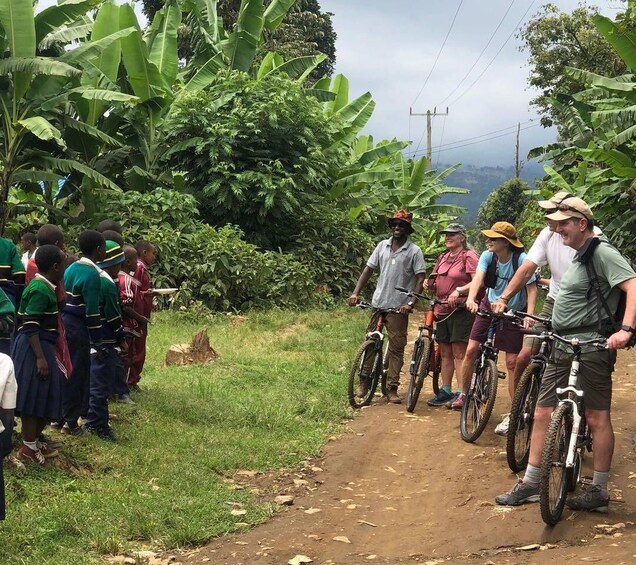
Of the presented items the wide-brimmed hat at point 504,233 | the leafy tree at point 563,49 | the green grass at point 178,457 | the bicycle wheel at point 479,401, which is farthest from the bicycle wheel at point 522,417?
Result: the leafy tree at point 563,49

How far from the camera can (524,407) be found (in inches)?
251

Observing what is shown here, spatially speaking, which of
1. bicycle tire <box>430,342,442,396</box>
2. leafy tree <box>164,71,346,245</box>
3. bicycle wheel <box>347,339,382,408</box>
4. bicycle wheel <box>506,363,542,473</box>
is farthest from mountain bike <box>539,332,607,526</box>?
leafy tree <box>164,71,346,245</box>

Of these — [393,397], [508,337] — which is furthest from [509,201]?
[508,337]

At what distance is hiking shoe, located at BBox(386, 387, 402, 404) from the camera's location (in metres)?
9.37

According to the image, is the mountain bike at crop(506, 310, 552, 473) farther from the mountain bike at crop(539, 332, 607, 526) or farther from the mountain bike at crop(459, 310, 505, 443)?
the mountain bike at crop(459, 310, 505, 443)

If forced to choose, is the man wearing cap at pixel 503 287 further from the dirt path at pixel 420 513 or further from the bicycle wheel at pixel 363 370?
the bicycle wheel at pixel 363 370

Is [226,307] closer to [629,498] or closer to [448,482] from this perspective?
[448,482]

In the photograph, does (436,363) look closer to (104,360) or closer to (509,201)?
(104,360)

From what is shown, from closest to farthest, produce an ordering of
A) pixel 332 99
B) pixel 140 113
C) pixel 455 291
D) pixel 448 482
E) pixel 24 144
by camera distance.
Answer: pixel 448 482 → pixel 455 291 → pixel 24 144 → pixel 140 113 → pixel 332 99

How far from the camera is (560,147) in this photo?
69.6 feet

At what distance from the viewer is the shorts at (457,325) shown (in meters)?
8.79

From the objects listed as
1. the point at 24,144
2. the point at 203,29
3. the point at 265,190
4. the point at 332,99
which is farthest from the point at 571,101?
the point at 24,144

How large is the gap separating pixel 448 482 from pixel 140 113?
12.5 m

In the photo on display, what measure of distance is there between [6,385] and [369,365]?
5301mm
